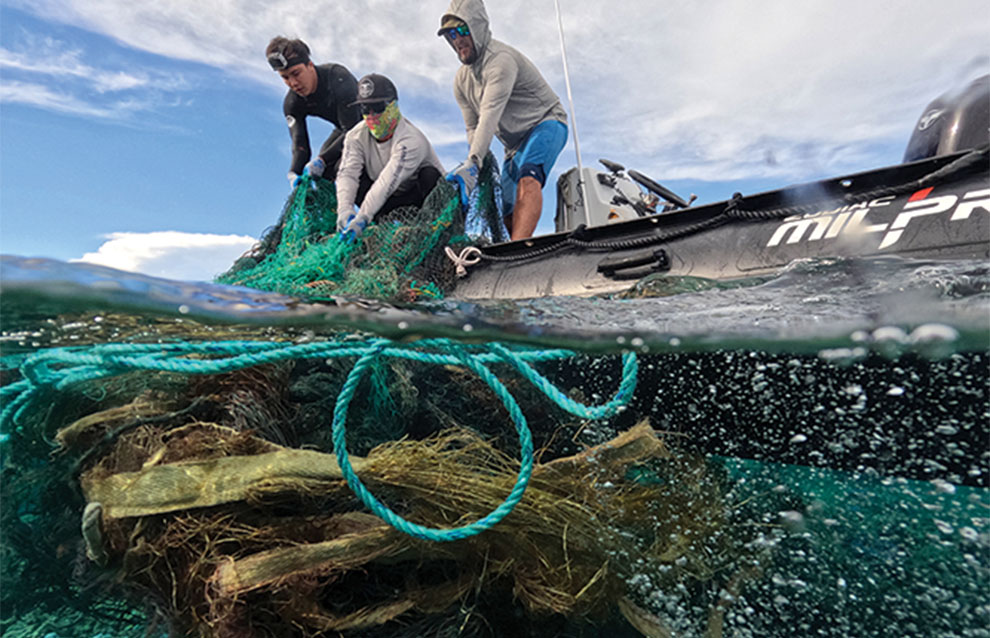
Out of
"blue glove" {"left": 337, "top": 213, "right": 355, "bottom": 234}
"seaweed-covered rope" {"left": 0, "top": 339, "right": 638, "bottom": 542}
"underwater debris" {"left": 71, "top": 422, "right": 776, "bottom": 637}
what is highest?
"blue glove" {"left": 337, "top": 213, "right": 355, "bottom": 234}

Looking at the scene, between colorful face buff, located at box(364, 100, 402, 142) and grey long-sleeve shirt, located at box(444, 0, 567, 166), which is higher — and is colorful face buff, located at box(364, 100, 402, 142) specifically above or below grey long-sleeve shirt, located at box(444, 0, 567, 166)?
below

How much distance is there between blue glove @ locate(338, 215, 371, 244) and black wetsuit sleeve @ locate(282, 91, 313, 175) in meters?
2.17

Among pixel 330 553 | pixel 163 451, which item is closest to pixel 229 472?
pixel 163 451

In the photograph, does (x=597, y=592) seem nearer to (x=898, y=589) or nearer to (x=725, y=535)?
(x=725, y=535)

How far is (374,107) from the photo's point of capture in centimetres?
568

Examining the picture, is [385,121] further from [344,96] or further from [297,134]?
[297,134]

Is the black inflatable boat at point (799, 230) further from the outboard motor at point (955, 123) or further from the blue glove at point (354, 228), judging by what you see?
the blue glove at point (354, 228)

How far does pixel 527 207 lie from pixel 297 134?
3140 mm

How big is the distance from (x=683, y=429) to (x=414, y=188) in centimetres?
411

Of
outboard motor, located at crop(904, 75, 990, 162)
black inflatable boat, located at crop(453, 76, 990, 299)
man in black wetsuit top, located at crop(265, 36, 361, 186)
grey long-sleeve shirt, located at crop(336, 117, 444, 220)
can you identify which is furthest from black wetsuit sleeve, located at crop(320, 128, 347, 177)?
outboard motor, located at crop(904, 75, 990, 162)

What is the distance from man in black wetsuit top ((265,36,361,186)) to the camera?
6.32 metres

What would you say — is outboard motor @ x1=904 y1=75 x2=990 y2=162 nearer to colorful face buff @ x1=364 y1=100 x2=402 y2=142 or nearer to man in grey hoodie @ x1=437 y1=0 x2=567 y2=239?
man in grey hoodie @ x1=437 y1=0 x2=567 y2=239

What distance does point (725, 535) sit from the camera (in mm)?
2350

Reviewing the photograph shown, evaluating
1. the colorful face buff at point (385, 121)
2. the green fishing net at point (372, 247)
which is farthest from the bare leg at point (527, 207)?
the colorful face buff at point (385, 121)
